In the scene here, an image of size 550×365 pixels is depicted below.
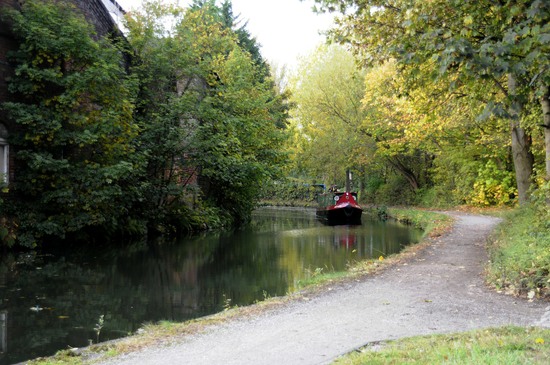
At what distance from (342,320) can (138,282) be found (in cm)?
697

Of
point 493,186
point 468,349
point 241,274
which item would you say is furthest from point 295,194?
point 468,349

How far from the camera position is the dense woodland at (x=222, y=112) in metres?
9.02

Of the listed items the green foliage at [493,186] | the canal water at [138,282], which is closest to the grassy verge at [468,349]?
the canal water at [138,282]

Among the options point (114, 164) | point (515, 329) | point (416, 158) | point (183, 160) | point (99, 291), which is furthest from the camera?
point (416, 158)

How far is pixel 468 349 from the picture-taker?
4.76 m

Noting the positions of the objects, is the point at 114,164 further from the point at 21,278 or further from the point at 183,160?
the point at 21,278

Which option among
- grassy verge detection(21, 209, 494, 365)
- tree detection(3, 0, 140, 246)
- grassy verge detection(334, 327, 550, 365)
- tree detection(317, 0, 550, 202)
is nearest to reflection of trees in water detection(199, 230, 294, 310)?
grassy verge detection(21, 209, 494, 365)

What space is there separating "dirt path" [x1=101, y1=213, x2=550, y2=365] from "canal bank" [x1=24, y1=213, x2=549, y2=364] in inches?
0.4

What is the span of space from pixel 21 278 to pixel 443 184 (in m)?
30.0

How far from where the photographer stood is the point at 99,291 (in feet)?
36.9

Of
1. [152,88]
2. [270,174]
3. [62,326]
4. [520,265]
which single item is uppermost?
[152,88]

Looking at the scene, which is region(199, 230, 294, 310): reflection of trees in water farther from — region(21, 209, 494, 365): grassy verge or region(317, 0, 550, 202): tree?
region(317, 0, 550, 202): tree

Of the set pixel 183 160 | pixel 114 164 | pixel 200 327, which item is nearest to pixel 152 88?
pixel 183 160

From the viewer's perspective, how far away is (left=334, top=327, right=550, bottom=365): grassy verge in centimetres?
431
